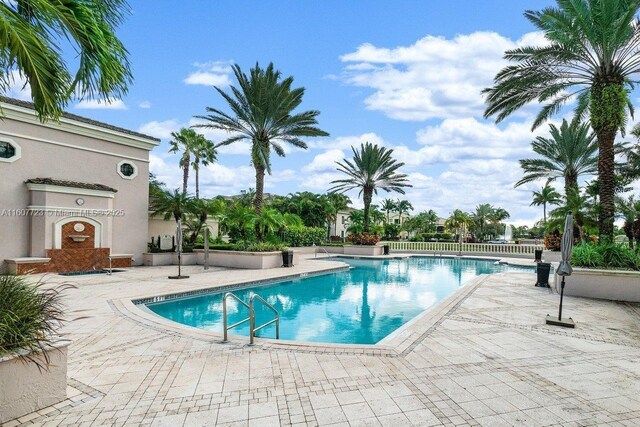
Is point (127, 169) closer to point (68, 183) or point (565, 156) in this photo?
point (68, 183)

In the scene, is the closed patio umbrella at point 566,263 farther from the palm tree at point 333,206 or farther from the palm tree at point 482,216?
the palm tree at point 482,216

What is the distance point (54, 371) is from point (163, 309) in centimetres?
669

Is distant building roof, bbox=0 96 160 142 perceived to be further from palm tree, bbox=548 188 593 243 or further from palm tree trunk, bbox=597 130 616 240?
palm tree, bbox=548 188 593 243

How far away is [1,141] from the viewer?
1447 centimetres

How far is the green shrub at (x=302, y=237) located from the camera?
32312 mm

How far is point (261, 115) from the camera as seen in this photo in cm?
1956


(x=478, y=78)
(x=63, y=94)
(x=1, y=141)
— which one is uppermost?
(x=478, y=78)

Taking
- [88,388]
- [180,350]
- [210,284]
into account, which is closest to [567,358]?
[180,350]

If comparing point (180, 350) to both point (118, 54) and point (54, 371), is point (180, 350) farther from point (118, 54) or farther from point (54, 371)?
point (118, 54)

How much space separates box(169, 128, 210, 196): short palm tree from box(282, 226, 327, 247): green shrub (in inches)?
390

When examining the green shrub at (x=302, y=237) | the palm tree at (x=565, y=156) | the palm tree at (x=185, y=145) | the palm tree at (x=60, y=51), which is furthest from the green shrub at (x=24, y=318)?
the palm tree at (x=185, y=145)

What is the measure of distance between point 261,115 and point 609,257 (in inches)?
→ 632

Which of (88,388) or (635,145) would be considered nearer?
(88,388)

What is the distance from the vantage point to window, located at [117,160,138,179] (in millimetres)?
18594
